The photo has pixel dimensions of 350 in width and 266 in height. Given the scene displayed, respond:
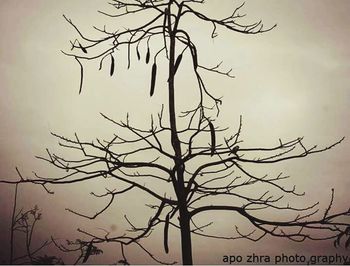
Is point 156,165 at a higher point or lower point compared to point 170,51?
lower

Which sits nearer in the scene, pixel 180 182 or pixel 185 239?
pixel 185 239

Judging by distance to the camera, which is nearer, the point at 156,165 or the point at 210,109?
the point at 156,165

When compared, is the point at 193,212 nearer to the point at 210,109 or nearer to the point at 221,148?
the point at 221,148

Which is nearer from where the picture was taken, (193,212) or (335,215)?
(335,215)

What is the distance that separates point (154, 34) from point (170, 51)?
479 millimetres

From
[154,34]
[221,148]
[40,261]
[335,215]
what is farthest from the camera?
[40,261]

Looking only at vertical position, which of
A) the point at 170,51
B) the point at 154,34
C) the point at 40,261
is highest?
the point at 154,34

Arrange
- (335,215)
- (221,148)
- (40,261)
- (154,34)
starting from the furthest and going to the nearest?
1. (40,261)
2. (154,34)
3. (221,148)
4. (335,215)

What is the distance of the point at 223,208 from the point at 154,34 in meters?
1.67

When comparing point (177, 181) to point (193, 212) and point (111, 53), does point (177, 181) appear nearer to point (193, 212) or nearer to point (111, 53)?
point (193, 212)

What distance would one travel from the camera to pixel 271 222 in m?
3.28

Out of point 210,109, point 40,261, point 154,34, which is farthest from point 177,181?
point 40,261

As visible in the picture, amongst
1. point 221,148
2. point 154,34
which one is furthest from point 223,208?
point 154,34

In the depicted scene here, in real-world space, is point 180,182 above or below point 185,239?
above
